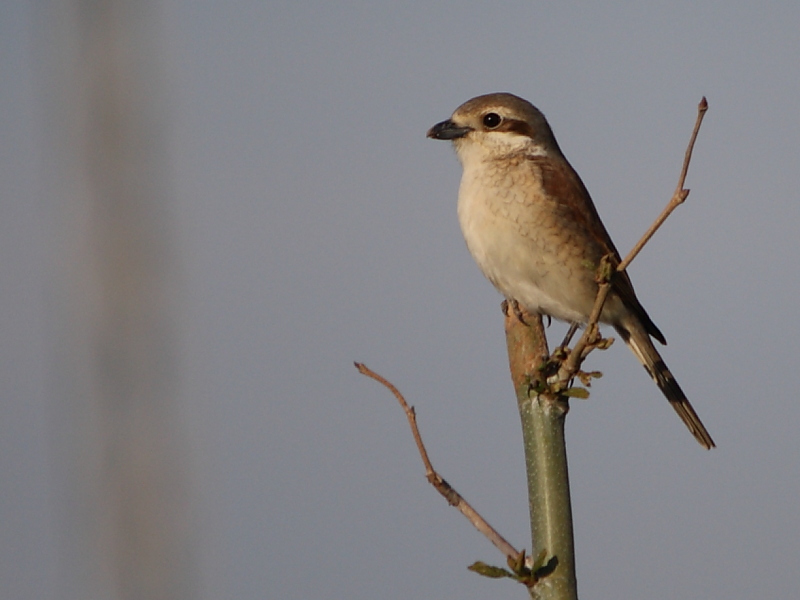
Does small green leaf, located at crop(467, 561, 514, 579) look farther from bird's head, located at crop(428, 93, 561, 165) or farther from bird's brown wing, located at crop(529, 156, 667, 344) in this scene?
bird's head, located at crop(428, 93, 561, 165)

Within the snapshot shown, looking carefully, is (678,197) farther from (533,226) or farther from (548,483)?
(533,226)

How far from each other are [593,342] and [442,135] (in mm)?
2309

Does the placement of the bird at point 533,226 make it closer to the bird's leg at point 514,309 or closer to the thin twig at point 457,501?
the bird's leg at point 514,309

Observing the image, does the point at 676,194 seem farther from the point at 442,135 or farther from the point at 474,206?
the point at 442,135

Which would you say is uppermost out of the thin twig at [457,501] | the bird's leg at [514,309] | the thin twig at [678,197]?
the thin twig at [678,197]

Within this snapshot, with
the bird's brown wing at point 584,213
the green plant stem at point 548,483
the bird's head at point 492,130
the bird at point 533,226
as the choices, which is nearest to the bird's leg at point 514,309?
the green plant stem at point 548,483

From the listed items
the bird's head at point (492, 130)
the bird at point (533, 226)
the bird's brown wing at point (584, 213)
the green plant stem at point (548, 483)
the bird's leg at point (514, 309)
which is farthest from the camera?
the bird's head at point (492, 130)

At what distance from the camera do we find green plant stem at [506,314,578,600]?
84.4 inches

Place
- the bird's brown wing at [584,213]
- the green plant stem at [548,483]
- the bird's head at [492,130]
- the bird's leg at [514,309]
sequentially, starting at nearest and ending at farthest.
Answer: the green plant stem at [548,483]
the bird's leg at [514,309]
the bird's brown wing at [584,213]
the bird's head at [492,130]

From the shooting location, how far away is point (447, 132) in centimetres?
462

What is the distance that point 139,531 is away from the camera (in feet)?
5.23

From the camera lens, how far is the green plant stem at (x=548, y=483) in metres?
2.14

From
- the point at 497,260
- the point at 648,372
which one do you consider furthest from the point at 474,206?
the point at 648,372

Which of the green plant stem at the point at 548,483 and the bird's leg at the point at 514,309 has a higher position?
the bird's leg at the point at 514,309
